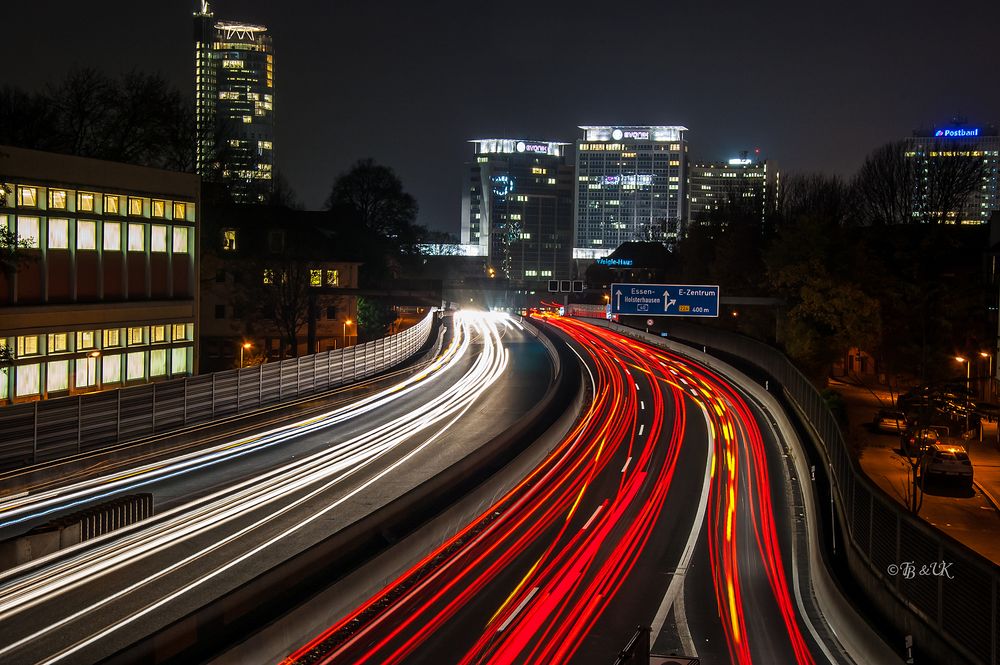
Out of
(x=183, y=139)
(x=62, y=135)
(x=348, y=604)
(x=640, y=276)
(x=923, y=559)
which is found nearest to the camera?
(x=923, y=559)

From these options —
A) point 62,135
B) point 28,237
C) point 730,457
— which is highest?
point 62,135

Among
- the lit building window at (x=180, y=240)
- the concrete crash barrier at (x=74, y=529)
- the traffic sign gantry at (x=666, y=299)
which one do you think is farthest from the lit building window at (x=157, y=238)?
the traffic sign gantry at (x=666, y=299)

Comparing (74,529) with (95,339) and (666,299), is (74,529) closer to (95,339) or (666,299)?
(95,339)

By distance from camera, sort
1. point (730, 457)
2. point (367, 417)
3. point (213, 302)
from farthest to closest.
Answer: point (213, 302) < point (367, 417) < point (730, 457)

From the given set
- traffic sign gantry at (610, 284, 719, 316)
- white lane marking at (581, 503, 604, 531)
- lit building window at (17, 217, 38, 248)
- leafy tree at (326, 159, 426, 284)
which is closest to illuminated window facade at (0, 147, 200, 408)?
lit building window at (17, 217, 38, 248)

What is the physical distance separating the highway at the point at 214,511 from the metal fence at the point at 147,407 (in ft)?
4.81

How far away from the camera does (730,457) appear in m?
30.4

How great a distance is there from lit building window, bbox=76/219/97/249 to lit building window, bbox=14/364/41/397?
490 centimetres

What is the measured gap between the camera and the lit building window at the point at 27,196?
31.4 metres

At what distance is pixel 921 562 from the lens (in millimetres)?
13414

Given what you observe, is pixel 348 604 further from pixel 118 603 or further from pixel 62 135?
pixel 62 135

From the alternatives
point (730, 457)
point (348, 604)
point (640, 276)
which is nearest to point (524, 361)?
point (730, 457)

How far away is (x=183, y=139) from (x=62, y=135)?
735 cm

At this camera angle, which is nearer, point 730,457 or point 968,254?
point 730,457
